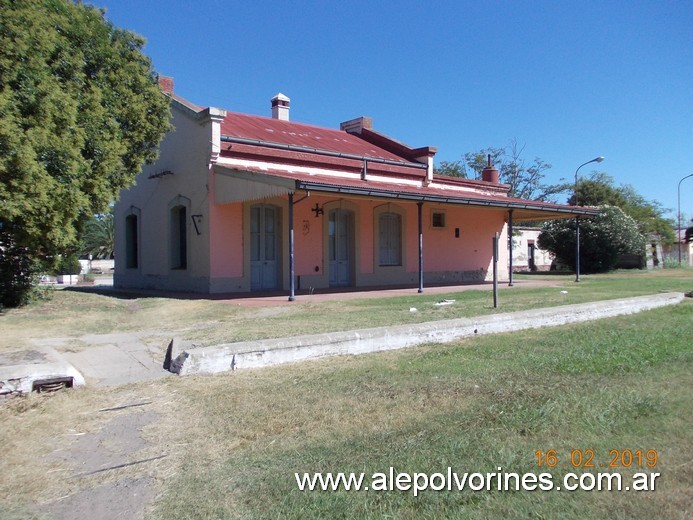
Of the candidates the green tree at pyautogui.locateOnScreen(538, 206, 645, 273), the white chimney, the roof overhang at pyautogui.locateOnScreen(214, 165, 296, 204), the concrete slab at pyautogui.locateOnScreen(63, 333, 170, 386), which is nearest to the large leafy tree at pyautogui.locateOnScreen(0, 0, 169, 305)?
the roof overhang at pyautogui.locateOnScreen(214, 165, 296, 204)

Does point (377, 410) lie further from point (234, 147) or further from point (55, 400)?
point (234, 147)

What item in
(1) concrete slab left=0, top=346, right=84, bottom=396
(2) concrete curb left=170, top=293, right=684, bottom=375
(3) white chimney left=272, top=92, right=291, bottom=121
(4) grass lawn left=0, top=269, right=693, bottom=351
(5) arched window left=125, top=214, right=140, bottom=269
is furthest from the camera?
(3) white chimney left=272, top=92, right=291, bottom=121

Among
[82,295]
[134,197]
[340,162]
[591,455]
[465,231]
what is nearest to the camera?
[591,455]

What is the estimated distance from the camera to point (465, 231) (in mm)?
22219

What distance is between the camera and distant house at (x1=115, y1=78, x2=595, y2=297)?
1564cm

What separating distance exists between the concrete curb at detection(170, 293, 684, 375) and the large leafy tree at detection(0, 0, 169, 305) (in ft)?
16.7

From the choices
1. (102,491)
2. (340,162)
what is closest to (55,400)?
(102,491)

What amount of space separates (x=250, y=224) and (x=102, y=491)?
1328 cm

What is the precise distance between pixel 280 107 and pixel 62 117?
1369 centimetres

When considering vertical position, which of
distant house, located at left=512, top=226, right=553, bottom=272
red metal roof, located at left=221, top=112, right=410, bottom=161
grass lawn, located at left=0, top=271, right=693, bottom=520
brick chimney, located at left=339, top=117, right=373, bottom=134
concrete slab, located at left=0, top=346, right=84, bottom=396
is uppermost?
brick chimney, located at left=339, top=117, right=373, bottom=134
